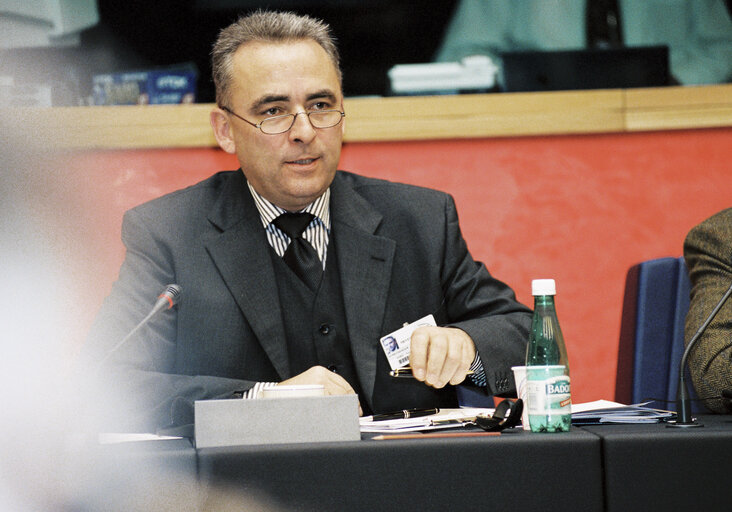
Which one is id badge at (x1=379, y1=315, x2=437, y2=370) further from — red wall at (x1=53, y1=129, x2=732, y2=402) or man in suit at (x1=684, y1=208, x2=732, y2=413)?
red wall at (x1=53, y1=129, x2=732, y2=402)

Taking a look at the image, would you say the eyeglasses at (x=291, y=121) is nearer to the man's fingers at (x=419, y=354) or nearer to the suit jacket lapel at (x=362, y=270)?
the suit jacket lapel at (x=362, y=270)

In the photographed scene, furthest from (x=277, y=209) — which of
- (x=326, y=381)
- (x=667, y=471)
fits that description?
(x=667, y=471)

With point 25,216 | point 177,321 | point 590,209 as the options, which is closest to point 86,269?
point 177,321

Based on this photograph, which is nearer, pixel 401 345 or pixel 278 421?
pixel 278 421

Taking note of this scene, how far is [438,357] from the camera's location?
144 centimetres

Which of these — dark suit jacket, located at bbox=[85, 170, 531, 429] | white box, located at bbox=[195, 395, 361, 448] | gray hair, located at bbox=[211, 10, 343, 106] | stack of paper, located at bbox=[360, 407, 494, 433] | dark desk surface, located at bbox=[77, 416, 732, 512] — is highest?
gray hair, located at bbox=[211, 10, 343, 106]

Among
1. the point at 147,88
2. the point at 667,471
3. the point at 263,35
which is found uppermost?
the point at 147,88

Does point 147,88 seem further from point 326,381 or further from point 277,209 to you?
point 326,381

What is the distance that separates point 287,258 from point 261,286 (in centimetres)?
11

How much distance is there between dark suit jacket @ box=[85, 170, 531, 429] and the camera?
177 cm

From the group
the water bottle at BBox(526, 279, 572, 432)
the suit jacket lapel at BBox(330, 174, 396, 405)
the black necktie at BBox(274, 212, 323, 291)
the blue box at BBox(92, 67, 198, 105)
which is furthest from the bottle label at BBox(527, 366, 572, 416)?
the blue box at BBox(92, 67, 198, 105)

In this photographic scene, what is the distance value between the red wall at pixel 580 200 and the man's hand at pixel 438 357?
1133 mm

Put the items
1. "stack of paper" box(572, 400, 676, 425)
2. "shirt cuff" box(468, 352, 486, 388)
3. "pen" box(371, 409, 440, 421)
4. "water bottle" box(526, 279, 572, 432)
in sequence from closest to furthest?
"water bottle" box(526, 279, 572, 432) < "stack of paper" box(572, 400, 676, 425) < "pen" box(371, 409, 440, 421) < "shirt cuff" box(468, 352, 486, 388)

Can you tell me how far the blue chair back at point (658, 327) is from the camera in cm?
194
